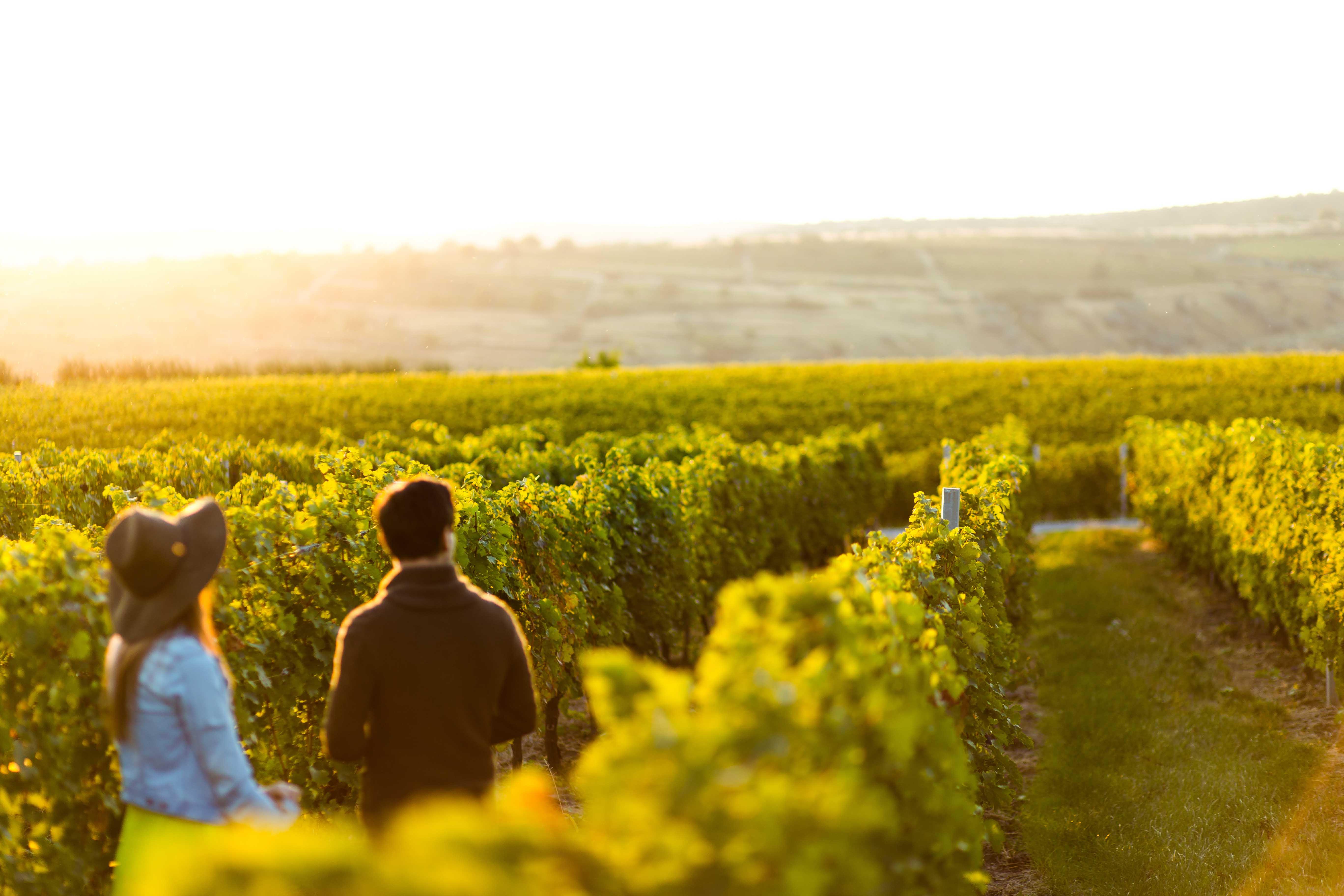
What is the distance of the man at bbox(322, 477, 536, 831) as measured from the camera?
10.5 ft

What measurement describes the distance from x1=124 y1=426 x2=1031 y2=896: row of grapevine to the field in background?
78155 millimetres

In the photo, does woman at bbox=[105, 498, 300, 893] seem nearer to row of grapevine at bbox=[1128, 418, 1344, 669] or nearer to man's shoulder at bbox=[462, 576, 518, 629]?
man's shoulder at bbox=[462, 576, 518, 629]

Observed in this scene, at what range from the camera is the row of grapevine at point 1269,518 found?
367 inches

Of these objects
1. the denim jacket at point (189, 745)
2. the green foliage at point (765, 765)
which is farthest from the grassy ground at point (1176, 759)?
the denim jacket at point (189, 745)

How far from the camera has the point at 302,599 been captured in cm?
555

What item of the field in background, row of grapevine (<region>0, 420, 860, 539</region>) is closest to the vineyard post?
row of grapevine (<region>0, 420, 860, 539</region>)

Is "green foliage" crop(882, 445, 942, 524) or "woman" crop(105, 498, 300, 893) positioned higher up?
"woman" crop(105, 498, 300, 893)

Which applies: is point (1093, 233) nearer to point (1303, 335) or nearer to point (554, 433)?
point (1303, 335)

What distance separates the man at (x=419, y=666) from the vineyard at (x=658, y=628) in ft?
1.00

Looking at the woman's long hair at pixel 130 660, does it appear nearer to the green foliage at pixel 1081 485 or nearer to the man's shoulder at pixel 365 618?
the man's shoulder at pixel 365 618

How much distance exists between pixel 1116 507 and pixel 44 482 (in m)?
21.8

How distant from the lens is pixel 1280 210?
19725 centimetres

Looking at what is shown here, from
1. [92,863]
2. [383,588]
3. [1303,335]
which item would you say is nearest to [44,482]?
[92,863]

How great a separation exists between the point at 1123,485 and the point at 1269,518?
14512mm
